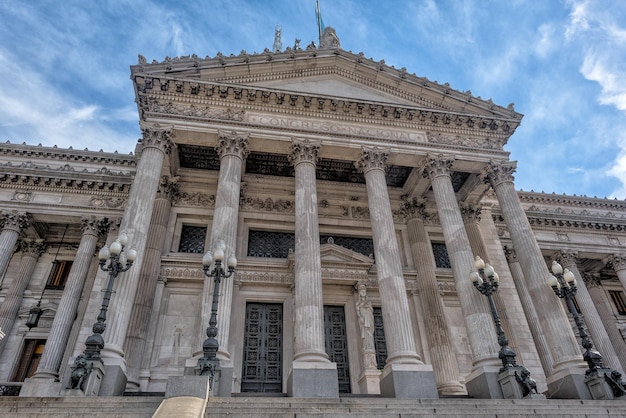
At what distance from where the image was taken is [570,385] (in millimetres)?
11992

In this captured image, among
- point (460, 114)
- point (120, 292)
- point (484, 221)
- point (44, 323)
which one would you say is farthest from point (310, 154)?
point (44, 323)

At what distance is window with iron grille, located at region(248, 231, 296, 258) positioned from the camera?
18156 millimetres

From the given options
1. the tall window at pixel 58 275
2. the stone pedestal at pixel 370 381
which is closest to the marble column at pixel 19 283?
the tall window at pixel 58 275

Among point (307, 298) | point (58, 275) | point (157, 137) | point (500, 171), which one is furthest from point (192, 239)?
point (500, 171)

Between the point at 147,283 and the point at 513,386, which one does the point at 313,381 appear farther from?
the point at 147,283

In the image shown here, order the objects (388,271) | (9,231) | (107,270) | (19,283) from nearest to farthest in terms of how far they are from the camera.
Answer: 1. (107,270)
2. (388,271)
3. (9,231)
4. (19,283)

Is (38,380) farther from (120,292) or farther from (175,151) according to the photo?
(175,151)

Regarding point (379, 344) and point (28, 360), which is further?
point (28, 360)

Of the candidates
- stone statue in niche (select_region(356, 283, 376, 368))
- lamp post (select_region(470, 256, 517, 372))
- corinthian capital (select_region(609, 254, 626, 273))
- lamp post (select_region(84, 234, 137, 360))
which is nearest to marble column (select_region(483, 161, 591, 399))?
lamp post (select_region(470, 256, 517, 372))

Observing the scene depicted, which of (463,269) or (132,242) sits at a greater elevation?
(132,242)

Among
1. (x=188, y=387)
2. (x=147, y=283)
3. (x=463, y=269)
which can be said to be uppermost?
(x=147, y=283)

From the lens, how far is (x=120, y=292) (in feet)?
37.7

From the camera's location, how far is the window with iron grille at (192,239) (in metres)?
17.7

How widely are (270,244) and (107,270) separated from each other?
8.82 m
